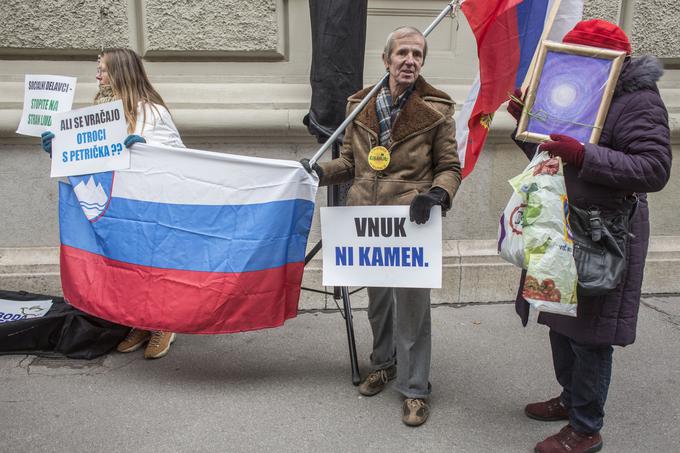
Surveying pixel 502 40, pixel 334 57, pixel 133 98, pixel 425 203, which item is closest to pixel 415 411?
pixel 425 203

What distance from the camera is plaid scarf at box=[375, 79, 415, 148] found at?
291 cm

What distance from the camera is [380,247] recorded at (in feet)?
9.46

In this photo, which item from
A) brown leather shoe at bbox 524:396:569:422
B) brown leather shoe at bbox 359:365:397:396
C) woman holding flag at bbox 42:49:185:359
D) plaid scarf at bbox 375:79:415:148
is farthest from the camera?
woman holding flag at bbox 42:49:185:359

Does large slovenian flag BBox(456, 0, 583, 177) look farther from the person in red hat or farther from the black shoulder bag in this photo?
the black shoulder bag

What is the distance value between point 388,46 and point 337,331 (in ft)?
6.79

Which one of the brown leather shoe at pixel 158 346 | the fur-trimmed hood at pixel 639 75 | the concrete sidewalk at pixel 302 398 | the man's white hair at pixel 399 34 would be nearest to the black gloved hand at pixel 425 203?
the man's white hair at pixel 399 34

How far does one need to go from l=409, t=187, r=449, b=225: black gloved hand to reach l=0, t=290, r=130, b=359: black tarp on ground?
2138 mm

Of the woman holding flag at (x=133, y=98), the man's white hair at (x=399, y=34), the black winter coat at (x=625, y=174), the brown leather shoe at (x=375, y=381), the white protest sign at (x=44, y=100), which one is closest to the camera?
the black winter coat at (x=625, y=174)

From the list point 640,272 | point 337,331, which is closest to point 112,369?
point 337,331

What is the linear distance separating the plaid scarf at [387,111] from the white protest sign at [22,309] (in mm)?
2447

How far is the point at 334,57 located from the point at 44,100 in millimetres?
1753

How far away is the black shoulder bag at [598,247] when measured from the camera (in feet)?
7.78

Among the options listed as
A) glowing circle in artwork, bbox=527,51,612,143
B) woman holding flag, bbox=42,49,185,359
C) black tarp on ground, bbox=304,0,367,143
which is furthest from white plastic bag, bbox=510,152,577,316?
woman holding flag, bbox=42,49,185,359

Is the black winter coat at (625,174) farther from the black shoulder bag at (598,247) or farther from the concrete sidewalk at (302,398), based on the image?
the concrete sidewalk at (302,398)
